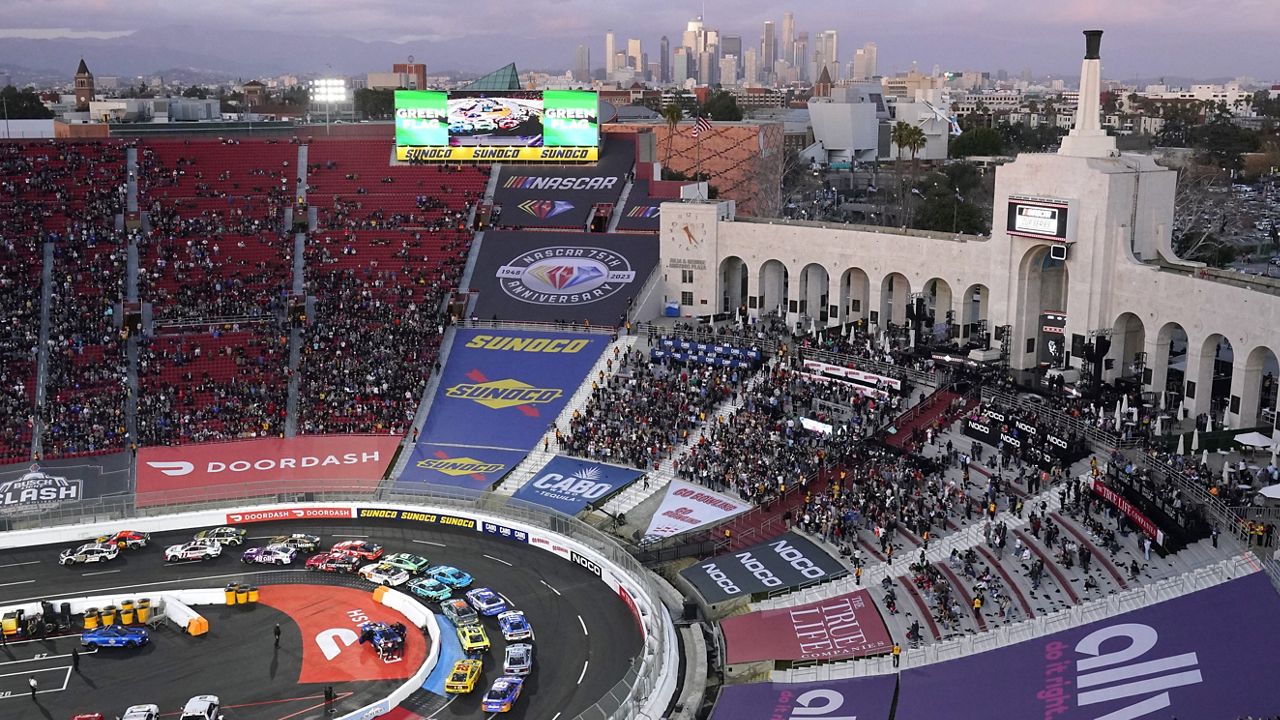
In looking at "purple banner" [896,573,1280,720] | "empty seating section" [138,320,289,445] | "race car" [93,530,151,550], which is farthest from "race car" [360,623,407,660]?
"empty seating section" [138,320,289,445]

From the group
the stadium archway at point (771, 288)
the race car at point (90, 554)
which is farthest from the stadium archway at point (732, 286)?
the race car at point (90, 554)

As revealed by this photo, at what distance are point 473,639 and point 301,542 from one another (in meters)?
12.7

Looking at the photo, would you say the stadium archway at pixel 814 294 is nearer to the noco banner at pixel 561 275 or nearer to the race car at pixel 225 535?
the noco banner at pixel 561 275

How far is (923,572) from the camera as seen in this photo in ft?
136

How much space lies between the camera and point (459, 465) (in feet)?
190

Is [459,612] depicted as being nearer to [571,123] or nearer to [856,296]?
[856,296]

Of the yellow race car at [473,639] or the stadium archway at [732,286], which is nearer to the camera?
the yellow race car at [473,639]

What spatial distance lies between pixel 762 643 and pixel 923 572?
694 cm

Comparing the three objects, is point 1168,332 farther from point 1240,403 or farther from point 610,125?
point 610,125

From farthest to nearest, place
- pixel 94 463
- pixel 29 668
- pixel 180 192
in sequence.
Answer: pixel 180 192 → pixel 94 463 → pixel 29 668

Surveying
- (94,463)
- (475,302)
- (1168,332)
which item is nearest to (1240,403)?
(1168,332)

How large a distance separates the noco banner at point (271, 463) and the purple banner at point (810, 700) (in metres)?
25.6

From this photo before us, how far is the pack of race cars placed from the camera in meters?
37.3

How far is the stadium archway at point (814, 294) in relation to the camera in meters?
68.1
